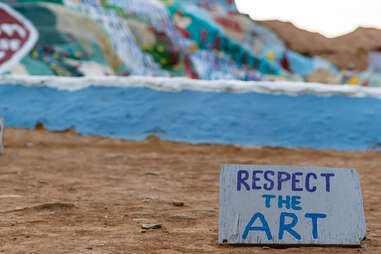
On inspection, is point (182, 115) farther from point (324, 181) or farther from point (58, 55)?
point (58, 55)

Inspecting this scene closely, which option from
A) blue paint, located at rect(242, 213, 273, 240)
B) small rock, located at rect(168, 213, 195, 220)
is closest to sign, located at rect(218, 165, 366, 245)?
blue paint, located at rect(242, 213, 273, 240)

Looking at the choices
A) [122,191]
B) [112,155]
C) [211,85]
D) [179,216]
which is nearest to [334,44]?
[211,85]

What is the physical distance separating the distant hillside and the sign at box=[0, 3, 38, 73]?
10592 mm

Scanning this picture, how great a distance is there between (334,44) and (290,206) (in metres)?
19.4

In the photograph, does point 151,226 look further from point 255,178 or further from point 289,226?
point 289,226

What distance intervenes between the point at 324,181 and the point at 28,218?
1416mm

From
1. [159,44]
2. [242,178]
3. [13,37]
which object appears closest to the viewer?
[242,178]

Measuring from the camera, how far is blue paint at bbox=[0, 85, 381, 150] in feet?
18.7

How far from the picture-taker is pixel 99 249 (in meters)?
1.90

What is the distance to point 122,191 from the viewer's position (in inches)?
132

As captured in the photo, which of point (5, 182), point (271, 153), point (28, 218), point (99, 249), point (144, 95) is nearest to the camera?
point (99, 249)

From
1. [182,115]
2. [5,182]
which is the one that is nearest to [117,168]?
[5,182]

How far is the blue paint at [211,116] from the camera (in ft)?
18.7

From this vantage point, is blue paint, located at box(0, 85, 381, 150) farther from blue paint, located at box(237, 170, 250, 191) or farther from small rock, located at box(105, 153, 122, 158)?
blue paint, located at box(237, 170, 250, 191)
